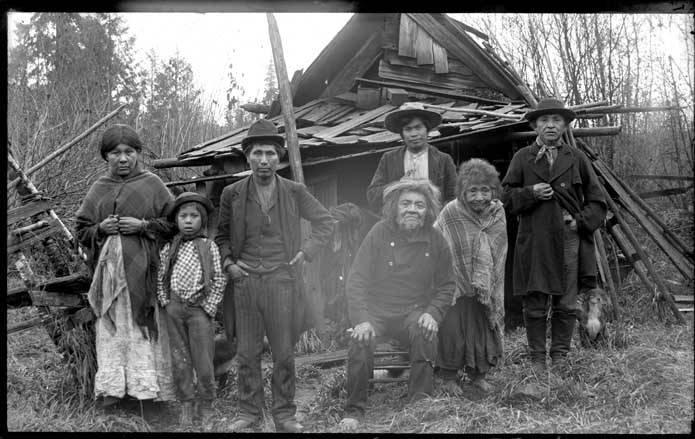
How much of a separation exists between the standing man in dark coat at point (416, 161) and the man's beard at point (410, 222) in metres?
0.75

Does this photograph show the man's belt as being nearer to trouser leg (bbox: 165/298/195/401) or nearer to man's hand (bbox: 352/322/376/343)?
trouser leg (bbox: 165/298/195/401)

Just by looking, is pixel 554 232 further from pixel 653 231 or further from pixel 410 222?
pixel 653 231

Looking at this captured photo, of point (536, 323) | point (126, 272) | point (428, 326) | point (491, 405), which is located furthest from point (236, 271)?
point (536, 323)

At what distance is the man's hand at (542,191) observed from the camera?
4984 millimetres

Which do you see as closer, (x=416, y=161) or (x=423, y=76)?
(x=416, y=161)

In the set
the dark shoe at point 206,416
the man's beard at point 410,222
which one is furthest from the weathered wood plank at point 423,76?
the dark shoe at point 206,416

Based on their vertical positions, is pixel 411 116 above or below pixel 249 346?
above

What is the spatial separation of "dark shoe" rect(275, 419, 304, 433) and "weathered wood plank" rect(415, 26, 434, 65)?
601 cm

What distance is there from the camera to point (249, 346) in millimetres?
4414

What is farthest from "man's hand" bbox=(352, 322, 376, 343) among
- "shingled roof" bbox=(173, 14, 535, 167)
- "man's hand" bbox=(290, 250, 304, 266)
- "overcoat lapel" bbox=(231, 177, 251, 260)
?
"shingled roof" bbox=(173, 14, 535, 167)

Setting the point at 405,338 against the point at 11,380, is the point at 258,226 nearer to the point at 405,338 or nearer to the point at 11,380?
the point at 405,338

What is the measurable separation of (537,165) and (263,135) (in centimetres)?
224

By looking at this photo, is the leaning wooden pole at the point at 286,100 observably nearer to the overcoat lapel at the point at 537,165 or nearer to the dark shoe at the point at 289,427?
the overcoat lapel at the point at 537,165

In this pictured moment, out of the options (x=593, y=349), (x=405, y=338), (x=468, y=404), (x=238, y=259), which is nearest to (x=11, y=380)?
(x=238, y=259)
